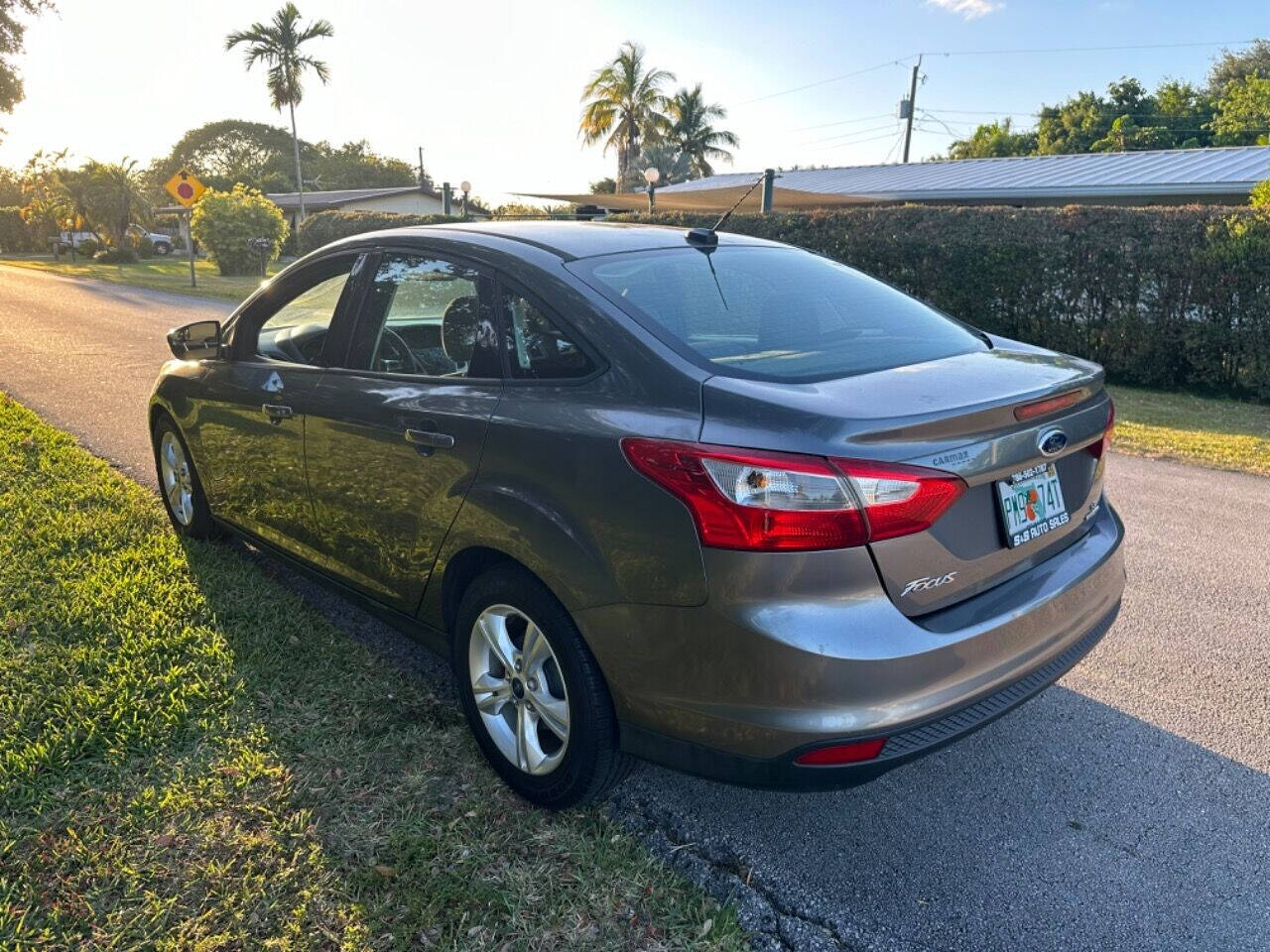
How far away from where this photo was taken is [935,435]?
2.09 m

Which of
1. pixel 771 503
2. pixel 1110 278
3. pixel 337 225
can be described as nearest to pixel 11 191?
pixel 337 225

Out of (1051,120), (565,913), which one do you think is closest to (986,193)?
(565,913)

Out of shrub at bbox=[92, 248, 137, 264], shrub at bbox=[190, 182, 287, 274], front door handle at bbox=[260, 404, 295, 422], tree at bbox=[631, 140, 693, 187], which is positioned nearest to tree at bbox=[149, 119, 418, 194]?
shrub at bbox=[92, 248, 137, 264]

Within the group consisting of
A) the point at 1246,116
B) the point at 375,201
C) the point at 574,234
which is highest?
the point at 1246,116

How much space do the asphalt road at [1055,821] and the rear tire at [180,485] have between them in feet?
2.73

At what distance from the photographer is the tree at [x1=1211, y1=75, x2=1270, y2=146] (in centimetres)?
3766

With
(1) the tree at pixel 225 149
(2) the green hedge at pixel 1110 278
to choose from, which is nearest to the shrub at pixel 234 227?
(2) the green hedge at pixel 1110 278

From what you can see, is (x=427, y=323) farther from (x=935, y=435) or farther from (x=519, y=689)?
(x=935, y=435)

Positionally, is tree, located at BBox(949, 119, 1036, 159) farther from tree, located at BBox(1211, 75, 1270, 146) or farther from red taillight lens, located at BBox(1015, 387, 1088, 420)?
red taillight lens, located at BBox(1015, 387, 1088, 420)

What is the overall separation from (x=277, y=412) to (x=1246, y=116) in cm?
4736

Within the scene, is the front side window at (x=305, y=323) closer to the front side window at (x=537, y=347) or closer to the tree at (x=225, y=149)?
the front side window at (x=537, y=347)

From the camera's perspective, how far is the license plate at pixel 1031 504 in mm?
2283

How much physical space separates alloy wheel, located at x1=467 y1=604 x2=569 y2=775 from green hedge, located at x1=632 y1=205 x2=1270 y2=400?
8.54 meters

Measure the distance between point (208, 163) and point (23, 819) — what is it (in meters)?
90.1
